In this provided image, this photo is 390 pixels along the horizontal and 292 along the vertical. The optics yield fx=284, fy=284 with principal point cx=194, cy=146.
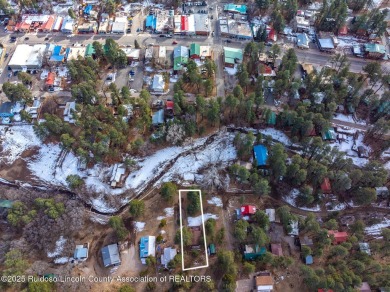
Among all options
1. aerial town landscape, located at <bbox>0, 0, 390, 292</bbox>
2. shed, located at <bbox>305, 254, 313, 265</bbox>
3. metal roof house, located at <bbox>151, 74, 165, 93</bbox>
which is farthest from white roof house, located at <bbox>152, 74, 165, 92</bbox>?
shed, located at <bbox>305, 254, 313, 265</bbox>

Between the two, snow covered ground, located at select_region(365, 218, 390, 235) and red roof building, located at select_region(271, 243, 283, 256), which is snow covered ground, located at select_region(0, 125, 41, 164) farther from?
snow covered ground, located at select_region(365, 218, 390, 235)

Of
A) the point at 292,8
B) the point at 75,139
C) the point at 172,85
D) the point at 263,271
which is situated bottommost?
the point at 263,271

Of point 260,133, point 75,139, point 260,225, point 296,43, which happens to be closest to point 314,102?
point 260,133

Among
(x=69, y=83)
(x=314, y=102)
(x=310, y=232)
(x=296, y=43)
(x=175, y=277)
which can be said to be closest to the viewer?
(x=175, y=277)

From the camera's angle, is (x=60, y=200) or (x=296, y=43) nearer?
(x=60, y=200)

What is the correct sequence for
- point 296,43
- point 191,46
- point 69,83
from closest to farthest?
point 69,83 < point 191,46 < point 296,43

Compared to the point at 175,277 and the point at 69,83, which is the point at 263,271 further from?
the point at 69,83

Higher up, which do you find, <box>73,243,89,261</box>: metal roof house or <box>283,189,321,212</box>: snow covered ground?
<box>283,189,321,212</box>: snow covered ground
